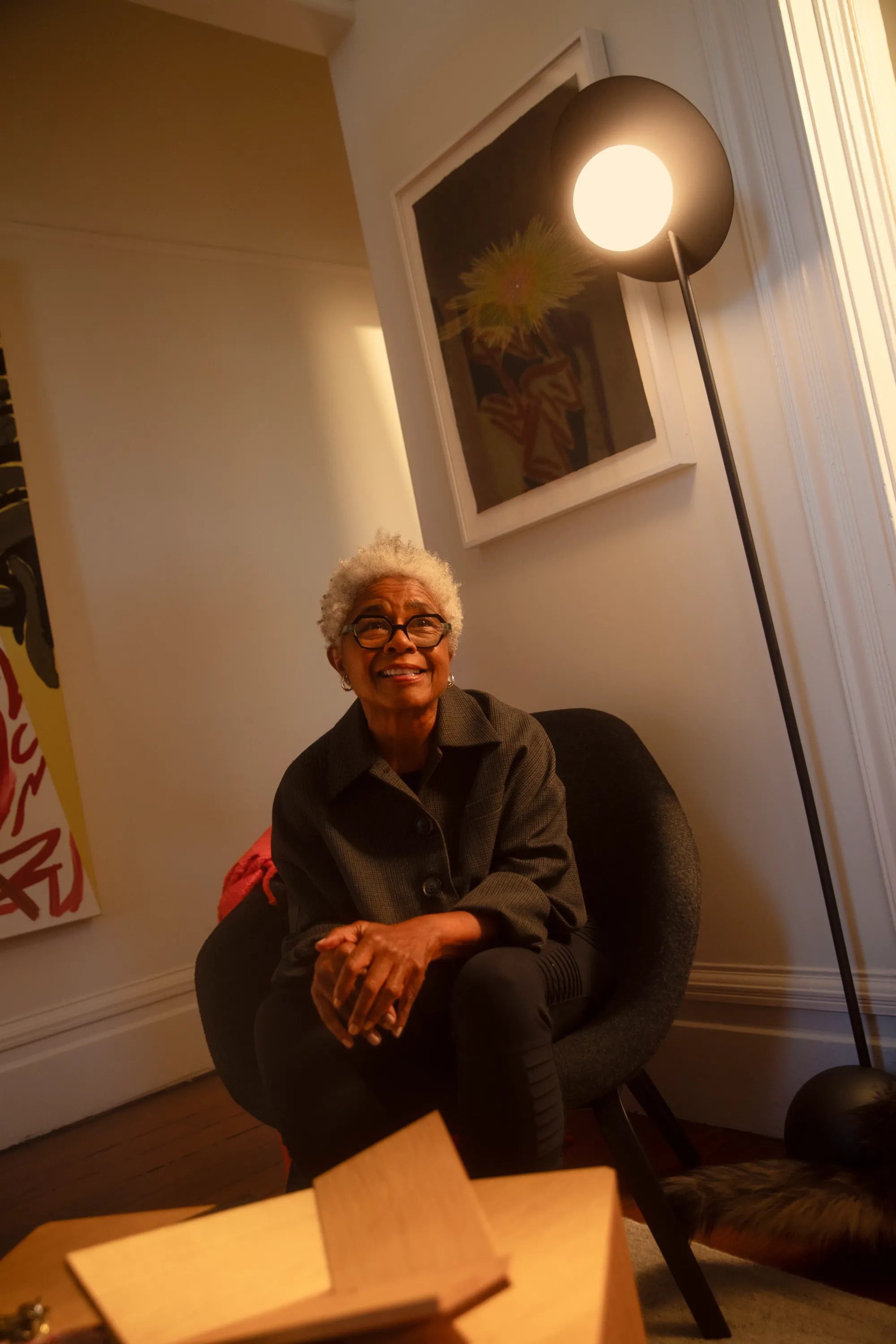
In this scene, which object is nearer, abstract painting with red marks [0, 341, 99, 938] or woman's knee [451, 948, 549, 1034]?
woman's knee [451, 948, 549, 1034]

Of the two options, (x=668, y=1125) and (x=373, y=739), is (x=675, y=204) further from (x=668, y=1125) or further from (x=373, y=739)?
(x=668, y=1125)

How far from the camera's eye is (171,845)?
3209 mm

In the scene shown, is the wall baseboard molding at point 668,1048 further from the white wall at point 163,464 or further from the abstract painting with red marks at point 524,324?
the abstract painting with red marks at point 524,324

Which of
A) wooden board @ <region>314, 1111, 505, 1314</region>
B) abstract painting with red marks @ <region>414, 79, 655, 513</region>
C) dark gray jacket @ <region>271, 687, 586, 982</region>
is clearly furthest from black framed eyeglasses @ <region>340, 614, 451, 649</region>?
wooden board @ <region>314, 1111, 505, 1314</region>

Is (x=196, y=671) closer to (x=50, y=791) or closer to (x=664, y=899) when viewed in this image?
(x=50, y=791)

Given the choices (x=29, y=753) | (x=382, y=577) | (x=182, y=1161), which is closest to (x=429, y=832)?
(x=382, y=577)

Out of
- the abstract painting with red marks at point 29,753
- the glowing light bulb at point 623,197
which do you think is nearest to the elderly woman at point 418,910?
the glowing light bulb at point 623,197

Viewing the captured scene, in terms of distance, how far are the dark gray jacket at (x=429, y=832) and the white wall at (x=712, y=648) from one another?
0.44 metres

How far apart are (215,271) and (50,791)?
194cm

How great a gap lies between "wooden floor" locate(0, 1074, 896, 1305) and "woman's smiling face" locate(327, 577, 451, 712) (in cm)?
98

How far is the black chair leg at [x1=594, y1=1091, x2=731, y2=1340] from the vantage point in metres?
1.37

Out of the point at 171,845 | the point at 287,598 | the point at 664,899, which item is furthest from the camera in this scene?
the point at 287,598

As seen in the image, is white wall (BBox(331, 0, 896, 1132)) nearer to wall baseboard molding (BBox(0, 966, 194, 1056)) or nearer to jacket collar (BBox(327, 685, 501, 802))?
jacket collar (BBox(327, 685, 501, 802))

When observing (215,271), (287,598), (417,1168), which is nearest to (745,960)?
(417,1168)
